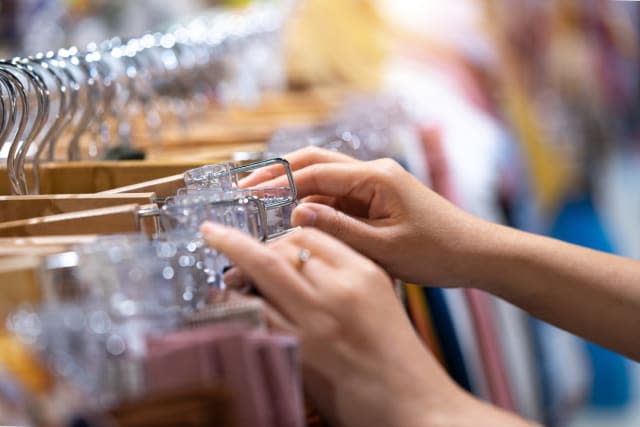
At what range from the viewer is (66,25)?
2.88 metres

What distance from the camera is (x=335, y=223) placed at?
3.26 ft

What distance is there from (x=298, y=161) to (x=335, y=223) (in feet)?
0.46

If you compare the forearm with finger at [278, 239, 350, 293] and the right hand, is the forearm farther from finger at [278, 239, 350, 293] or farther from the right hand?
finger at [278, 239, 350, 293]

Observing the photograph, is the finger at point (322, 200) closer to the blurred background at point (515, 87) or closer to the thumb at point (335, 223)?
the thumb at point (335, 223)

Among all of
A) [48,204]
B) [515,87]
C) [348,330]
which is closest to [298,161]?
[48,204]

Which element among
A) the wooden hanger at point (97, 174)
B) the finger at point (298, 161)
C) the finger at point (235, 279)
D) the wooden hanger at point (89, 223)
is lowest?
the finger at point (235, 279)

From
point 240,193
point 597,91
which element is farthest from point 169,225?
point 597,91

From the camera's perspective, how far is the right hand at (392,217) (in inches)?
40.6

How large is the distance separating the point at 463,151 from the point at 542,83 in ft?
4.08

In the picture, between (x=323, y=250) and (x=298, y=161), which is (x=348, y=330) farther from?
(x=298, y=161)

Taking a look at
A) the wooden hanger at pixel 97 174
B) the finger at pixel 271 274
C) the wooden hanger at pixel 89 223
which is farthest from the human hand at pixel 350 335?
the wooden hanger at pixel 97 174

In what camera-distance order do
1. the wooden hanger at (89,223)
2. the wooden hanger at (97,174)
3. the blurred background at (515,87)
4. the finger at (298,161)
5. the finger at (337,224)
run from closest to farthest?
the wooden hanger at (89,223) < the finger at (337,224) < the finger at (298,161) < the wooden hanger at (97,174) < the blurred background at (515,87)

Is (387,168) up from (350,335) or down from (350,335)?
up

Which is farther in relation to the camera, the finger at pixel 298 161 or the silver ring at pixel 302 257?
the finger at pixel 298 161
